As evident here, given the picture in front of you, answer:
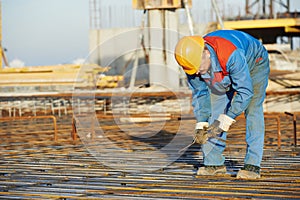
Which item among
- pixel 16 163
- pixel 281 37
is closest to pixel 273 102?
pixel 281 37

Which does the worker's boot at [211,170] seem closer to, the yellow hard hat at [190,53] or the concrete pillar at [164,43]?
the yellow hard hat at [190,53]

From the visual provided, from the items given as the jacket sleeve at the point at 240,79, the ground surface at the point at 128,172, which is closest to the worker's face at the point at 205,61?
the jacket sleeve at the point at 240,79

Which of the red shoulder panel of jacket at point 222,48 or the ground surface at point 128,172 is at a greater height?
the red shoulder panel of jacket at point 222,48

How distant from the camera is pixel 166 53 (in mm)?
17094

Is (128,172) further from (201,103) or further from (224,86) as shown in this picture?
(224,86)

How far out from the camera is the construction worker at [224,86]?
4.65 meters

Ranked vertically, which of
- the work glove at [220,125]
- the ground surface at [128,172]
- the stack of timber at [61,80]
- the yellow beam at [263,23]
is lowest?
the stack of timber at [61,80]

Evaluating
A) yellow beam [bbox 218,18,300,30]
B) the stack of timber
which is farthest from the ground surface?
yellow beam [bbox 218,18,300,30]

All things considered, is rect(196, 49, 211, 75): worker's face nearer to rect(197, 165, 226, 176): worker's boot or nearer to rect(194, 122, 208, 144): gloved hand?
rect(194, 122, 208, 144): gloved hand

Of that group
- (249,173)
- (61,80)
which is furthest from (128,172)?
(61,80)

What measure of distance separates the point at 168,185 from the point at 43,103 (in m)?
13.9

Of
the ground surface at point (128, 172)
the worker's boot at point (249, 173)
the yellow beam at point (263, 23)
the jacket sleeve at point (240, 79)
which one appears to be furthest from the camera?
the yellow beam at point (263, 23)

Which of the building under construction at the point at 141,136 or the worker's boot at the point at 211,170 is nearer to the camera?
the building under construction at the point at 141,136

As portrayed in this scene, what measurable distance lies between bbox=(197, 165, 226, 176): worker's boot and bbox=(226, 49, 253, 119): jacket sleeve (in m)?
0.73
